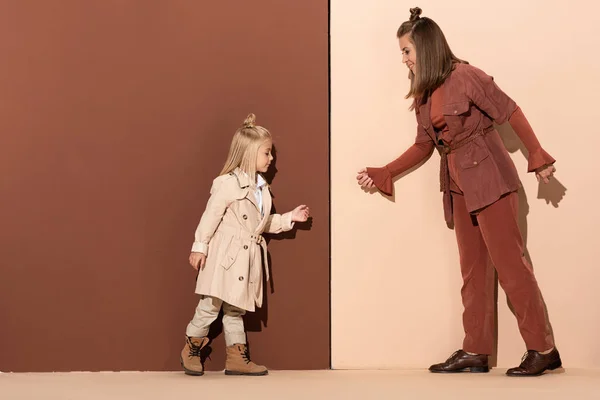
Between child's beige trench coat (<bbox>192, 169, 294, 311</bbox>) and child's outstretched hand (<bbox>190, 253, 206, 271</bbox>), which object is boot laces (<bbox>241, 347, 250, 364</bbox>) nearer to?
child's beige trench coat (<bbox>192, 169, 294, 311</bbox>)

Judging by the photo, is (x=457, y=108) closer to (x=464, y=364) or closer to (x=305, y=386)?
(x=464, y=364)

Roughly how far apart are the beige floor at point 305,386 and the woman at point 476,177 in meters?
0.20

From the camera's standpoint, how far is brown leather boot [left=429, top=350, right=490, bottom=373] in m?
3.52

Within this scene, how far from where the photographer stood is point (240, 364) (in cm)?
346

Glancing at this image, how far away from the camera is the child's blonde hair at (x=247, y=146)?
139 inches

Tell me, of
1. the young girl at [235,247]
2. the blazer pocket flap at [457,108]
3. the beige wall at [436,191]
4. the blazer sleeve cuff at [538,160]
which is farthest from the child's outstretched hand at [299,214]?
the blazer sleeve cuff at [538,160]

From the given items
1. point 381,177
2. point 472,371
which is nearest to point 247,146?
point 381,177

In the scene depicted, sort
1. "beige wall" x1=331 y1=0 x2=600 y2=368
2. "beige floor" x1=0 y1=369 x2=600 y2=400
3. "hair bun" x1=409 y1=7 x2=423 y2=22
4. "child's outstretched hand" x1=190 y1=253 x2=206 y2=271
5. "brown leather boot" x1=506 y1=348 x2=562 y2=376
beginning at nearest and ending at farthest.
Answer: "beige floor" x1=0 y1=369 x2=600 y2=400 < "brown leather boot" x1=506 y1=348 x2=562 y2=376 < "child's outstretched hand" x1=190 y1=253 x2=206 y2=271 < "hair bun" x1=409 y1=7 x2=423 y2=22 < "beige wall" x1=331 y1=0 x2=600 y2=368

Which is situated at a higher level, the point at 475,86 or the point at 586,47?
the point at 586,47

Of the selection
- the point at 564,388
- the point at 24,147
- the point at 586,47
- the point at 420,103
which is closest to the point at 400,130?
the point at 420,103

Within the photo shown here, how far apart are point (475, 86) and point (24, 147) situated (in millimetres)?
1999

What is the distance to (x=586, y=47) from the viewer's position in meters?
3.74

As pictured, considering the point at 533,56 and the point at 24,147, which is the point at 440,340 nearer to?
the point at 533,56

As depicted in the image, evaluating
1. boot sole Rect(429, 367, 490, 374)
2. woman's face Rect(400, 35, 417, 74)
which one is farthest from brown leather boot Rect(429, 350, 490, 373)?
woman's face Rect(400, 35, 417, 74)
